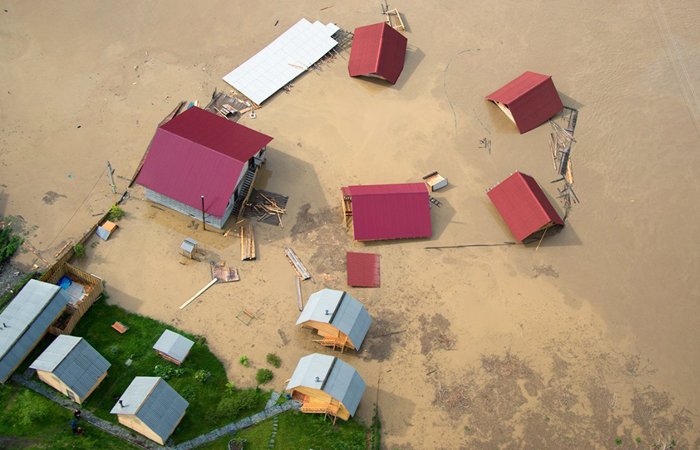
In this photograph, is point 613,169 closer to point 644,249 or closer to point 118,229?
point 644,249

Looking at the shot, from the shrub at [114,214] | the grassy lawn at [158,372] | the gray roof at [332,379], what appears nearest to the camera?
the gray roof at [332,379]

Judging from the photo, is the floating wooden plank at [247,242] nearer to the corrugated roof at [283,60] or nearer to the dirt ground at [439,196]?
the dirt ground at [439,196]

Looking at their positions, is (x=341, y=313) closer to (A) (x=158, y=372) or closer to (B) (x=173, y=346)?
(B) (x=173, y=346)

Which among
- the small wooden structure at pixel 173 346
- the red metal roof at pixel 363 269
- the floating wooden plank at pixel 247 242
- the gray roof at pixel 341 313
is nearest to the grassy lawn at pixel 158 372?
the small wooden structure at pixel 173 346

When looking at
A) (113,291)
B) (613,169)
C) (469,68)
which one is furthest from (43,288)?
(613,169)

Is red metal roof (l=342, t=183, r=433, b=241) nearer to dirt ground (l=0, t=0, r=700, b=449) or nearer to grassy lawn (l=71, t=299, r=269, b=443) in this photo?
dirt ground (l=0, t=0, r=700, b=449)

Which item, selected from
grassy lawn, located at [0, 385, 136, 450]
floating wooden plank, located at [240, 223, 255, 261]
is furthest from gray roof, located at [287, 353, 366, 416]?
grassy lawn, located at [0, 385, 136, 450]

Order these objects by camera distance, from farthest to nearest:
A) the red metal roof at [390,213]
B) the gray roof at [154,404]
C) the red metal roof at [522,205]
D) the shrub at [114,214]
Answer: the red metal roof at [522,205], the red metal roof at [390,213], the shrub at [114,214], the gray roof at [154,404]
